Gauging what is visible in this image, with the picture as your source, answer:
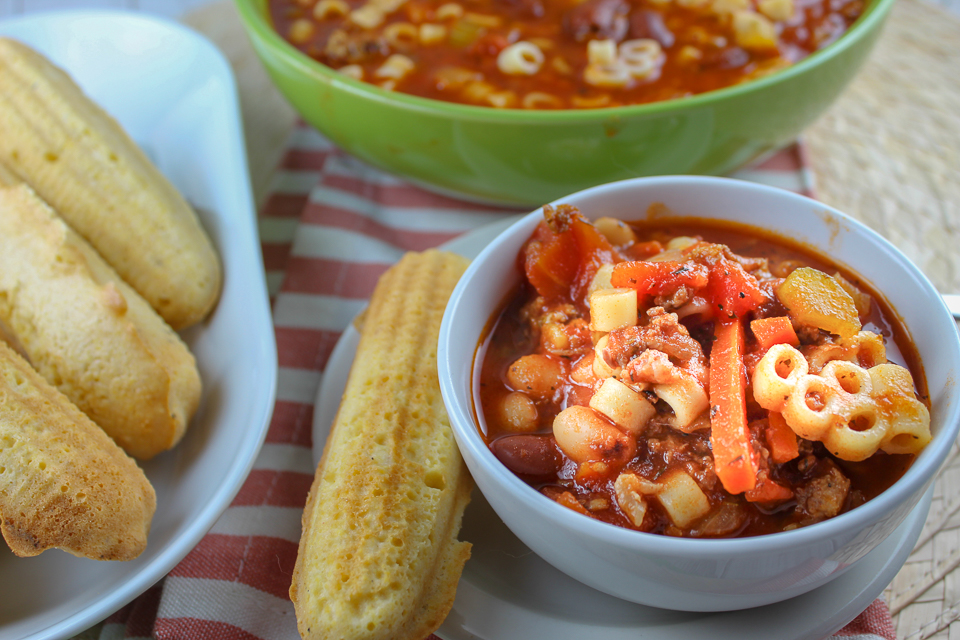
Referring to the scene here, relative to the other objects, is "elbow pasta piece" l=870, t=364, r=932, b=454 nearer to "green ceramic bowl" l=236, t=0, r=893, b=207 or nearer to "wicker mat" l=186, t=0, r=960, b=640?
"wicker mat" l=186, t=0, r=960, b=640

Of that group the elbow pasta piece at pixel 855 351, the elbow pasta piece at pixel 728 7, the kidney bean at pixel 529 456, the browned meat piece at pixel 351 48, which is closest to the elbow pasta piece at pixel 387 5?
the browned meat piece at pixel 351 48

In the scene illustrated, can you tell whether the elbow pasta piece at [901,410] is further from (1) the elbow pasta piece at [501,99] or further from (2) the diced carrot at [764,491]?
(1) the elbow pasta piece at [501,99]

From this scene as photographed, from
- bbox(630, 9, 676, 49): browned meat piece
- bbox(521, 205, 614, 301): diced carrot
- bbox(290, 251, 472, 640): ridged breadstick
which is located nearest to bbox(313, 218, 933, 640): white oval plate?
bbox(290, 251, 472, 640): ridged breadstick

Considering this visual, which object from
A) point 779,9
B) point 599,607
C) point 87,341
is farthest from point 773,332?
point 779,9

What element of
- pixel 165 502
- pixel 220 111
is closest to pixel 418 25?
pixel 220 111

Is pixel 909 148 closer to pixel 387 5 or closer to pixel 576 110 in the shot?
pixel 576 110

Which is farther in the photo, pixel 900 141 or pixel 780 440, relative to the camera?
pixel 900 141
